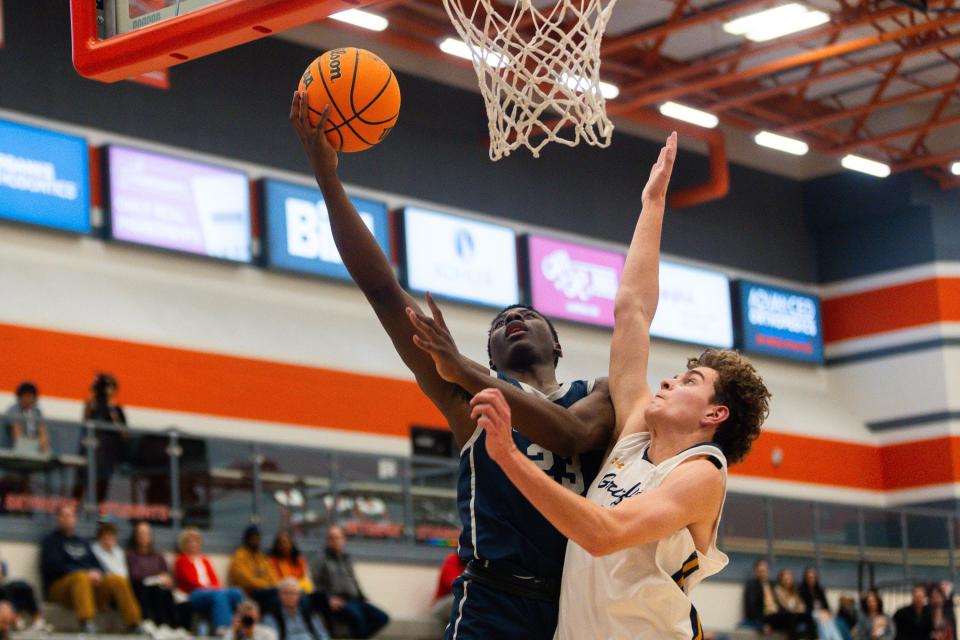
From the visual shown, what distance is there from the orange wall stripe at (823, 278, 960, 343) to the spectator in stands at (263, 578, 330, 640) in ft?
49.9

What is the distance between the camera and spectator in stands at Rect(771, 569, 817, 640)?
18.4 metres

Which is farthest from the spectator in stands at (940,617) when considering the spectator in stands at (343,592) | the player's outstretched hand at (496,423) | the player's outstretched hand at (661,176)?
the player's outstretched hand at (496,423)

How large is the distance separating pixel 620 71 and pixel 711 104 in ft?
7.19

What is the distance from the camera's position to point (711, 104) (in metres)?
23.5

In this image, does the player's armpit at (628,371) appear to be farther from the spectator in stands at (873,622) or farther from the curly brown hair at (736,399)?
the spectator in stands at (873,622)

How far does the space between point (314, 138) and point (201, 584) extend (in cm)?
910

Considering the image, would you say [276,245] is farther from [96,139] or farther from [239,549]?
[239,549]

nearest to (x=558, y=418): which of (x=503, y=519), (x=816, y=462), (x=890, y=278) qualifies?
(x=503, y=519)

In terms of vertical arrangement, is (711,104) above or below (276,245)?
above

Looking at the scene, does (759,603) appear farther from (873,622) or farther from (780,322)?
(780,322)

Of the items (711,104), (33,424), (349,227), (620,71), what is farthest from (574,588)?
(711,104)

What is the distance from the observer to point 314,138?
4.73m

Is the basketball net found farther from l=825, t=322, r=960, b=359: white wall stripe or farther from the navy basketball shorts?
l=825, t=322, r=960, b=359: white wall stripe

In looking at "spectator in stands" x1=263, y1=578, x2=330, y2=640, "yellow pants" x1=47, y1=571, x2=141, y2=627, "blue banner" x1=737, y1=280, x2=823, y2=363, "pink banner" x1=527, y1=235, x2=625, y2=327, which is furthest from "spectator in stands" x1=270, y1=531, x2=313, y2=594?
"blue banner" x1=737, y1=280, x2=823, y2=363
